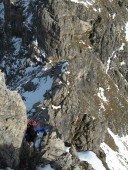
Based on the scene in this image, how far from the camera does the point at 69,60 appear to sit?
104375 millimetres

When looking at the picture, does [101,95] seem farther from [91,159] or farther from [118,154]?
[91,159]

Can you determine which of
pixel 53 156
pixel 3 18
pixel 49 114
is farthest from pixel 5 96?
pixel 3 18

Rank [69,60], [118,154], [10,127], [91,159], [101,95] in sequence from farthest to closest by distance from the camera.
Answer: [101,95] < [69,60] < [118,154] < [91,159] < [10,127]

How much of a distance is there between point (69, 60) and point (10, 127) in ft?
253

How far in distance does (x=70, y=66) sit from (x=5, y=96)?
235 feet

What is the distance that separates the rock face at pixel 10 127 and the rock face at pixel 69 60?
4649cm

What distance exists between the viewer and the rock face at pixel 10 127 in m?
27.1

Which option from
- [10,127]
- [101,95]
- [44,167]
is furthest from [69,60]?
[10,127]

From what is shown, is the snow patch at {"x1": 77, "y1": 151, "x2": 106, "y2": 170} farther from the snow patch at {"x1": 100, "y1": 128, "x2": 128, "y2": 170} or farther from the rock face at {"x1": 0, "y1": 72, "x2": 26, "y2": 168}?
the snow patch at {"x1": 100, "y1": 128, "x2": 128, "y2": 170}

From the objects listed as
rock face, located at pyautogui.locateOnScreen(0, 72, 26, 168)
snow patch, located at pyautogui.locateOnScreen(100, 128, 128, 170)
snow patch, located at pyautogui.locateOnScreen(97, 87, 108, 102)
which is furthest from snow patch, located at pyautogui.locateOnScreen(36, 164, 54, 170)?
snow patch, located at pyautogui.locateOnScreen(97, 87, 108, 102)

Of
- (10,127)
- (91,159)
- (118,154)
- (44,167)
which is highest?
(118,154)

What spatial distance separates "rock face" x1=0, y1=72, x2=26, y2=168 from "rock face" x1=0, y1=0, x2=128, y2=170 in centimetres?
4649

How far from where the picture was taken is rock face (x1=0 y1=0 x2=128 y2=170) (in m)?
86.9

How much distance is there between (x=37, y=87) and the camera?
297 feet
